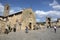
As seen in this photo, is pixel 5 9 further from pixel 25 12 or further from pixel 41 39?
pixel 41 39

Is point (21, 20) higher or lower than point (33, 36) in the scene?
higher

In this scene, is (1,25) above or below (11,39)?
above

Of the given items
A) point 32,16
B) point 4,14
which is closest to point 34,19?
point 32,16

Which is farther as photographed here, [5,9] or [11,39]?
[5,9]

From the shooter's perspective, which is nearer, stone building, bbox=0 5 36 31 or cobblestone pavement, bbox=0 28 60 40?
cobblestone pavement, bbox=0 28 60 40

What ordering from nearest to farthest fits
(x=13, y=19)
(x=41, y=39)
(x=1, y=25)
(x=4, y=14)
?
(x=41, y=39), (x=1, y=25), (x=13, y=19), (x=4, y=14)

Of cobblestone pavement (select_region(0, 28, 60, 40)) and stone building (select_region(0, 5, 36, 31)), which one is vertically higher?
stone building (select_region(0, 5, 36, 31))

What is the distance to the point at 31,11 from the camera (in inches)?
1816

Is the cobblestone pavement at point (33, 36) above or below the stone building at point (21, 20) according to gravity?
below

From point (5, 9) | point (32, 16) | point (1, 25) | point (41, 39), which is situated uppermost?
point (5, 9)

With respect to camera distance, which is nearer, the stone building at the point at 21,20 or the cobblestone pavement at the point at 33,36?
the cobblestone pavement at the point at 33,36

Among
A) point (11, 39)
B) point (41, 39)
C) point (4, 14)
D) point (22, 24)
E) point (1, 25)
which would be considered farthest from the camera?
point (4, 14)

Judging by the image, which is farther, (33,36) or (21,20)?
(21,20)

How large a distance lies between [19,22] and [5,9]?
47.2ft
